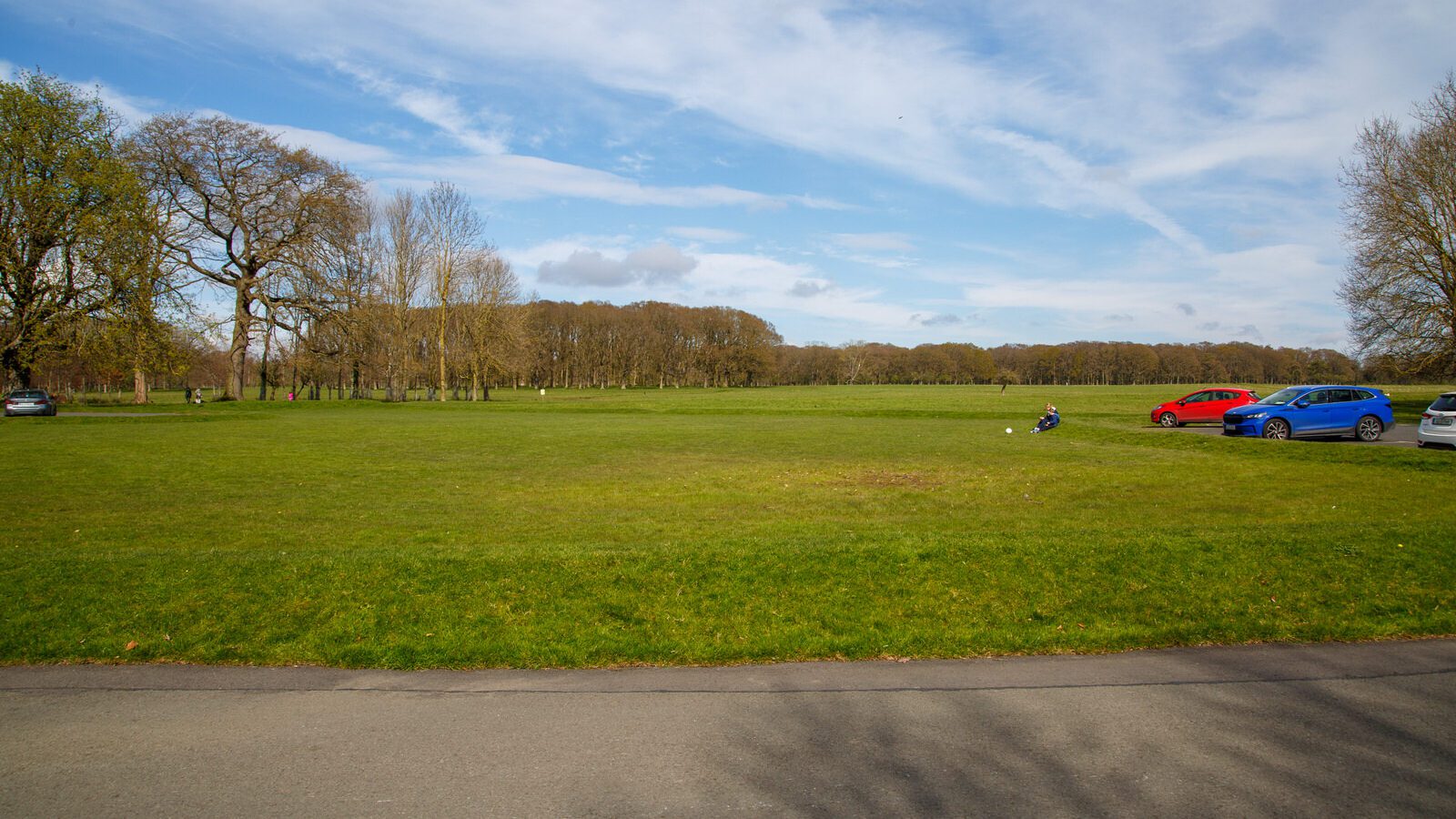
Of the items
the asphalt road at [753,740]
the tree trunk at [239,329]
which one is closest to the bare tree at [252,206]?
the tree trunk at [239,329]

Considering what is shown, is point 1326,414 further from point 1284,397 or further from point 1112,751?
point 1112,751

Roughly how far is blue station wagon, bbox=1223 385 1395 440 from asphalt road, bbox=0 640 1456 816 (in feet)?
81.5

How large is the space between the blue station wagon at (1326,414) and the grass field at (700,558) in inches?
196

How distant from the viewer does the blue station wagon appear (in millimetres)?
25984

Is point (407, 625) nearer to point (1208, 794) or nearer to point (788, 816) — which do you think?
point (788, 816)

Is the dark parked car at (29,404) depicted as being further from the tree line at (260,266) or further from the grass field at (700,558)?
the grass field at (700,558)

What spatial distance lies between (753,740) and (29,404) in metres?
50.4

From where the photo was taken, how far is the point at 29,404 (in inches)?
1551

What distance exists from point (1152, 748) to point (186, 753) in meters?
5.84

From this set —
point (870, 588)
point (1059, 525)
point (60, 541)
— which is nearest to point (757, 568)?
point (870, 588)

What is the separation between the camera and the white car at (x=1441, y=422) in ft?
68.3

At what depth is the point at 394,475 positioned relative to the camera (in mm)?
19250

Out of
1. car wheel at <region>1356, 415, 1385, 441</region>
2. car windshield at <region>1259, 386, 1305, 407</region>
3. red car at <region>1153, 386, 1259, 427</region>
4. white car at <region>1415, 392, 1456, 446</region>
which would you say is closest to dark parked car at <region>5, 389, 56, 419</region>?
car windshield at <region>1259, 386, 1305, 407</region>

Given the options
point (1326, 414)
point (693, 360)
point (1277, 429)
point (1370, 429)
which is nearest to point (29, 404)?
point (1277, 429)
